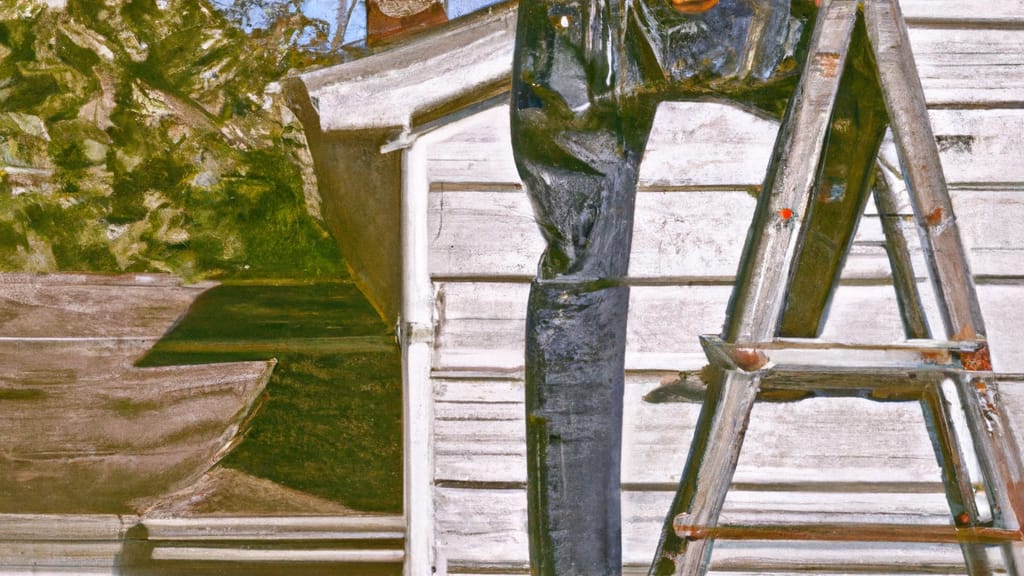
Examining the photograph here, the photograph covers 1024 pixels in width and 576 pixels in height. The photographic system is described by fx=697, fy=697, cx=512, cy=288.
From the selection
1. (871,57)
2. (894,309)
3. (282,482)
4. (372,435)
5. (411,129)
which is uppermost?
(411,129)

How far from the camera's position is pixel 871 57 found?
0.95 meters

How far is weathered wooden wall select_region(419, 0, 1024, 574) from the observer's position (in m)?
1.45

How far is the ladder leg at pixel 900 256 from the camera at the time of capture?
1.27 m

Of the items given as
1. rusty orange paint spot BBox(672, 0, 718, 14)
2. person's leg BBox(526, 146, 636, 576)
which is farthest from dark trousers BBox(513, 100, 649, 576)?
rusty orange paint spot BBox(672, 0, 718, 14)

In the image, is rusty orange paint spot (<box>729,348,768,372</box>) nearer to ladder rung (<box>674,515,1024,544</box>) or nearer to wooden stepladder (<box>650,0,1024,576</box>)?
wooden stepladder (<box>650,0,1024,576</box>)

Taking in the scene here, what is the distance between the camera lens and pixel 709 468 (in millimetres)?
995

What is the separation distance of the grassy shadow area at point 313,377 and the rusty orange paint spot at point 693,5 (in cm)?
91

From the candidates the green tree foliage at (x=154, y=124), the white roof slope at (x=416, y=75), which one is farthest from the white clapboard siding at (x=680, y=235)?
the green tree foliage at (x=154, y=124)

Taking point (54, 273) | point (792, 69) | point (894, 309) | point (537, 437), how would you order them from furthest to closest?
1. point (54, 273)
2. point (894, 309)
3. point (537, 437)
4. point (792, 69)

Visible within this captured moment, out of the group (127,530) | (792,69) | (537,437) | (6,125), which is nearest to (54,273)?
(6,125)

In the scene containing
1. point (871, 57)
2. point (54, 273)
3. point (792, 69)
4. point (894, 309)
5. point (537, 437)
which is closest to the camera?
point (871, 57)

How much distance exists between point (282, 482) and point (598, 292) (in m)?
0.93

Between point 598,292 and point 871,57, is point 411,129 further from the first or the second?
point 871,57

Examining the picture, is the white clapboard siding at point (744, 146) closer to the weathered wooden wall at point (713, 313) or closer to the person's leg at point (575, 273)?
the weathered wooden wall at point (713, 313)
